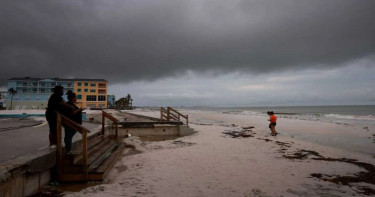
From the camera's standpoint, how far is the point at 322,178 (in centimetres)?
577

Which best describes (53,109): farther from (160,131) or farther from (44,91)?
(44,91)

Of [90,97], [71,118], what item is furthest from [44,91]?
[71,118]

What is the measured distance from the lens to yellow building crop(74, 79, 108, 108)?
71725mm

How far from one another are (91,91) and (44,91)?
47.8ft

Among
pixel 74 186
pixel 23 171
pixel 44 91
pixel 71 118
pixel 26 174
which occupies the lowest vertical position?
pixel 74 186

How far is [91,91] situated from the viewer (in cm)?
7300

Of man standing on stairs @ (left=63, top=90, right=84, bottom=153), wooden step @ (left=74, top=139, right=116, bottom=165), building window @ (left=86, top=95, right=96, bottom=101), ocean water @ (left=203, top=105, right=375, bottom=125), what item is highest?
building window @ (left=86, top=95, right=96, bottom=101)

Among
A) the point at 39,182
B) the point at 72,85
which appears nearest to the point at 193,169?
the point at 39,182

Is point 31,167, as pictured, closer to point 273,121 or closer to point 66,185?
point 66,185

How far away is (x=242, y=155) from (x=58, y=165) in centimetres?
642

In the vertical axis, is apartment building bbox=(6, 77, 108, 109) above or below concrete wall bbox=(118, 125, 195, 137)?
above

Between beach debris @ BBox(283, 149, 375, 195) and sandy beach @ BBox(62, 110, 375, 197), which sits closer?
sandy beach @ BBox(62, 110, 375, 197)

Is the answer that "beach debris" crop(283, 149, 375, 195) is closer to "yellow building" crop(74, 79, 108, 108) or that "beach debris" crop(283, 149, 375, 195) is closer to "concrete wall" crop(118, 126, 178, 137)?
"concrete wall" crop(118, 126, 178, 137)

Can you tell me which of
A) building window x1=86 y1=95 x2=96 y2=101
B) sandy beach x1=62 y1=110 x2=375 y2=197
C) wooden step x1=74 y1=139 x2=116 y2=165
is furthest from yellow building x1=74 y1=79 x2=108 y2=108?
wooden step x1=74 y1=139 x2=116 y2=165
